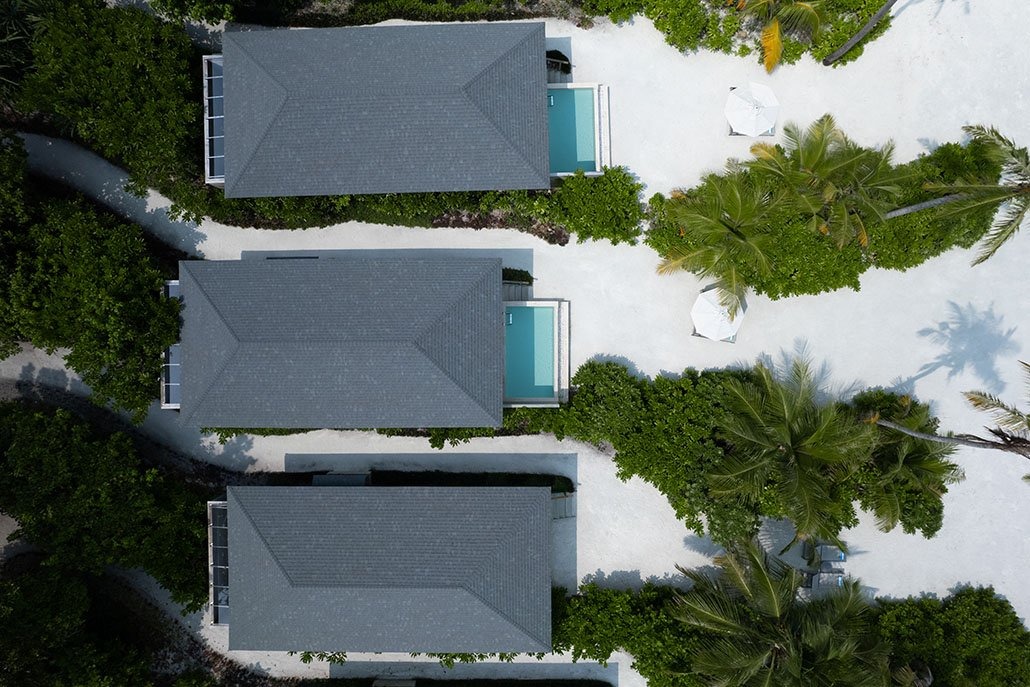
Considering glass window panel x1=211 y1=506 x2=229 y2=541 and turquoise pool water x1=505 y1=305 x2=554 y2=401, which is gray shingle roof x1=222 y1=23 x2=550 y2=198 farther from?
glass window panel x1=211 y1=506 x2=229 y2=541

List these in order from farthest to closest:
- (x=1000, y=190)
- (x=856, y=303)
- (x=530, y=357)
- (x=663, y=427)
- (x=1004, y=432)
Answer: (x=856, y=303) → (x=530, y=357) → (x=663, y=427) → (x=1000, y=190) → (x=1004, y=432)

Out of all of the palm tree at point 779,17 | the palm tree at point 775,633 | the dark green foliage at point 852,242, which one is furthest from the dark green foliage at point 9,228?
the palm tree at point 779,17

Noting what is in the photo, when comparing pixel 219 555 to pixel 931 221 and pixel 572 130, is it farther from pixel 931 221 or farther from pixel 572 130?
pixel 931 221

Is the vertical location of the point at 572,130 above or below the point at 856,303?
above

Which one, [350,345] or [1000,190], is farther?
[350,345]

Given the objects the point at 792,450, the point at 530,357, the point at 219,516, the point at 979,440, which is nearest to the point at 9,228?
the point at 219,516

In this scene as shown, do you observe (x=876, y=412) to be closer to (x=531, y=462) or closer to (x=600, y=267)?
(x=600, y=267)

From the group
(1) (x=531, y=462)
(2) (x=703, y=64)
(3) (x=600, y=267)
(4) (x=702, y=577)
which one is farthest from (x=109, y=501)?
(2) (x=703, y=64)
